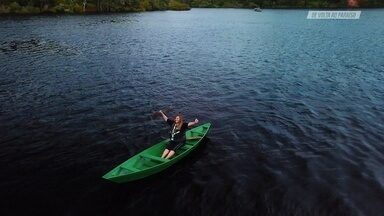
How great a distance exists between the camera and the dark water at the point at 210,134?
61.1 ft

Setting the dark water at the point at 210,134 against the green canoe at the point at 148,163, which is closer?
the dark water at the point at 210,134

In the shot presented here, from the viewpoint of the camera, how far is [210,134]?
2652 cm

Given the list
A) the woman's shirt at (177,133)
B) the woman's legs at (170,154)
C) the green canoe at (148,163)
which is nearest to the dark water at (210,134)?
the green canoe at (148,163)

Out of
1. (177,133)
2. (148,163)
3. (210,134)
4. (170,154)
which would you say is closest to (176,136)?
(177,133)

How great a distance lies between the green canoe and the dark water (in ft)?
2.37

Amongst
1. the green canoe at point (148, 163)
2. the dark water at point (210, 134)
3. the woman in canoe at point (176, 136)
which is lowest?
the dark water at point (210, 134)

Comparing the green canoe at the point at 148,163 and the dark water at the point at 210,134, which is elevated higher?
the green canoe at the point at 148,163

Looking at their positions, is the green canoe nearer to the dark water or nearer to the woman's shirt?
the woman's shirt

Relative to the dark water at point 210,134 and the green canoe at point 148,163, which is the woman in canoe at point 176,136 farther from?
the dark water at point 210,134

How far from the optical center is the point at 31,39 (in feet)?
231

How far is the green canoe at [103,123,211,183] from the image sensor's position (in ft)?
62.0

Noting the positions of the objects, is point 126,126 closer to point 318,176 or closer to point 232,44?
point 318,176

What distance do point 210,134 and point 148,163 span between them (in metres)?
6.93

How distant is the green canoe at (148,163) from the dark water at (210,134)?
0.72 m
